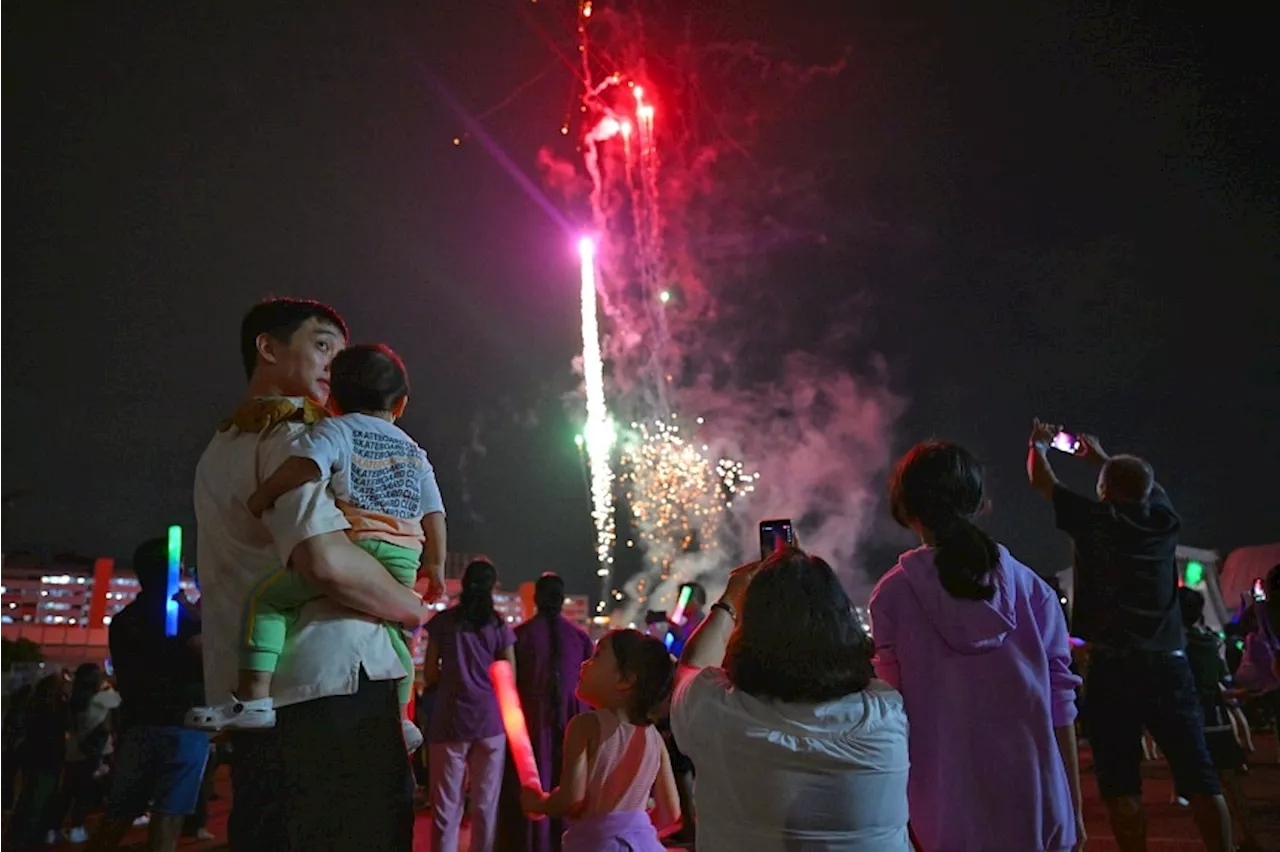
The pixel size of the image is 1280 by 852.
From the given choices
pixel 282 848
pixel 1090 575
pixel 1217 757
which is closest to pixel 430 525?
pixel 282 848

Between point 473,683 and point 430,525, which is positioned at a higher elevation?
point 430,525

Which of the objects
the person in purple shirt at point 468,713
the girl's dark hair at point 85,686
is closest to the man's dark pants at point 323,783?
the person in purple shirt at point 468,713

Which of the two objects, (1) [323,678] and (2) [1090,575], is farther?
(2) [1090,575]

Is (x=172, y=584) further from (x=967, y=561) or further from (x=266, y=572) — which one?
(x=967, y=561)

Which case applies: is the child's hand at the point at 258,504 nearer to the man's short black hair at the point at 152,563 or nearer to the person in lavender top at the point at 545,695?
the man's short black hair at the point at 152,563

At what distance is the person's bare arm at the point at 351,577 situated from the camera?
6.20 ft

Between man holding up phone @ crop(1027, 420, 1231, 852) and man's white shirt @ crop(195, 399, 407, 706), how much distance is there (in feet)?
10.1

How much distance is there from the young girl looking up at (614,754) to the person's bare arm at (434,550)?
3.26 ft

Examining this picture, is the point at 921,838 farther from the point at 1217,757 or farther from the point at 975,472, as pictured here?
the point at 1217,757

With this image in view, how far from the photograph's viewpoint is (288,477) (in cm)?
193

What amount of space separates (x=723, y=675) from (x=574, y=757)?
4.28 ft

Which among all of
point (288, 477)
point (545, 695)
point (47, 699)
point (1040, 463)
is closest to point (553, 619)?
point (545, 695)

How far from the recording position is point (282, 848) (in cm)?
187

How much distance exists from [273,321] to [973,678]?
2204 mm
